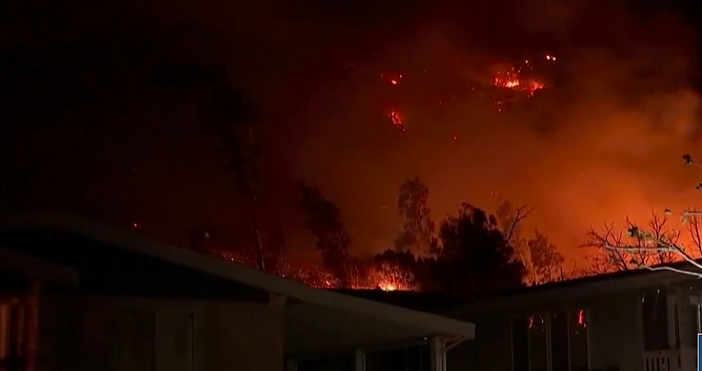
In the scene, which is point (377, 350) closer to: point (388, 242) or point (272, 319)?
point (272, 319)

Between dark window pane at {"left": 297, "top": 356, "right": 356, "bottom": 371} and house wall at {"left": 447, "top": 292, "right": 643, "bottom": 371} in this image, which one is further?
house wall at {"left": 447, "top": 292, "right": 643, "bottom": 371}

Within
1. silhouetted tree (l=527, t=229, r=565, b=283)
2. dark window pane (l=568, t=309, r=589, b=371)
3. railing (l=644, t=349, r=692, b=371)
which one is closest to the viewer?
railing (l=644, t=349, r=692, b=371)

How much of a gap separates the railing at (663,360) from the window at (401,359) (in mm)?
3565

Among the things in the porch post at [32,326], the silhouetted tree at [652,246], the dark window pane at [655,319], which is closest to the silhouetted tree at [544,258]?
the silhouetted tree at [652,246]

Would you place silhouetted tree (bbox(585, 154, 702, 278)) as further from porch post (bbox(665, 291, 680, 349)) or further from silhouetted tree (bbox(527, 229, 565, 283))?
silhouetted tree (bbox(527, 229, 565, 283))

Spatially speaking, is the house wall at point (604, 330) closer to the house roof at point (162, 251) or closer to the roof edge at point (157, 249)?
the house roof at point (162, 251)

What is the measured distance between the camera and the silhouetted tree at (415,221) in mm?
45281

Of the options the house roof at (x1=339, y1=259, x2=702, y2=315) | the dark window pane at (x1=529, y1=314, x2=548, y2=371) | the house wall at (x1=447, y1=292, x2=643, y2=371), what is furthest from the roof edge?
the dark window pane at (x1=529, y1=314, x2=548, y2=371)

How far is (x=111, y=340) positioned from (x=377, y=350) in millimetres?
4638

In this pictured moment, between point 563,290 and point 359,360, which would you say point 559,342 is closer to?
point 563,290

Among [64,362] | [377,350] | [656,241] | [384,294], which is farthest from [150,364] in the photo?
[384,294]

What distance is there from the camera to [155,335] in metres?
9.01

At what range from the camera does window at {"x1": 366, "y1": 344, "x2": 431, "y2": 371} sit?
41.5ft

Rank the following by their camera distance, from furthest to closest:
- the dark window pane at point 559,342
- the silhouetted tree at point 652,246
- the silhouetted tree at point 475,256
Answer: the silhouetted tree at point 475,256, the dark window pane at point 559,342, the silhouetted tree at point 652,246
